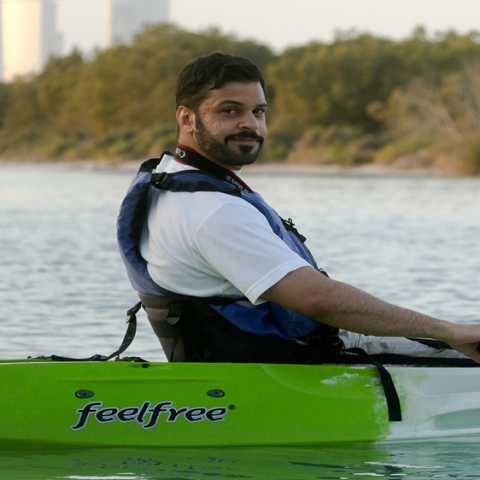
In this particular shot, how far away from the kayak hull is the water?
0.06 m

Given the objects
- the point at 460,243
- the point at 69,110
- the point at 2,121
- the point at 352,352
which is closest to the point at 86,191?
the point at 460,243

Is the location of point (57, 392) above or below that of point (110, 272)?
above

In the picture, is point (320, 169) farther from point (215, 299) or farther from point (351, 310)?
point (351, 310)

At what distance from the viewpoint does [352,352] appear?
169 inches

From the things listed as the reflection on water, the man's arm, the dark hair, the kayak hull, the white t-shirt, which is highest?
the dark hair

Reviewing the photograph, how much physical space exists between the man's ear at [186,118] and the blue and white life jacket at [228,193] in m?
0.19

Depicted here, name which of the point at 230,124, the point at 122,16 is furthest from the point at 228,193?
the point at 122,16

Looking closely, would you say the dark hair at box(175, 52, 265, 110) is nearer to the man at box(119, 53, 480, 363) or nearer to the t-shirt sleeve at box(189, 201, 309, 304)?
the man at box(119, 53, 480, 363)

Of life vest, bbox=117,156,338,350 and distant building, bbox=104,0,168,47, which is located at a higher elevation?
life vest, bbox=117,156,338,350

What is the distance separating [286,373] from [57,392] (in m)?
0.78

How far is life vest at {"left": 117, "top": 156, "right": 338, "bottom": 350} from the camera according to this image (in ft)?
12.7

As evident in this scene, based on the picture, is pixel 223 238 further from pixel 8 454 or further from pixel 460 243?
pixel 460 243

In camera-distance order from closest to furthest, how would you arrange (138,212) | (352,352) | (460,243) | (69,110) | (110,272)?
(138,212) < (352,352) < (110,272) < (460,243) < (69,110)

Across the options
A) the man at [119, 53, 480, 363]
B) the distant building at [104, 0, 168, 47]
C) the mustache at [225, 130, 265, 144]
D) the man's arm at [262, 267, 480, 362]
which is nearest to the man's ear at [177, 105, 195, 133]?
the man at [119, 53, 480, 363]
